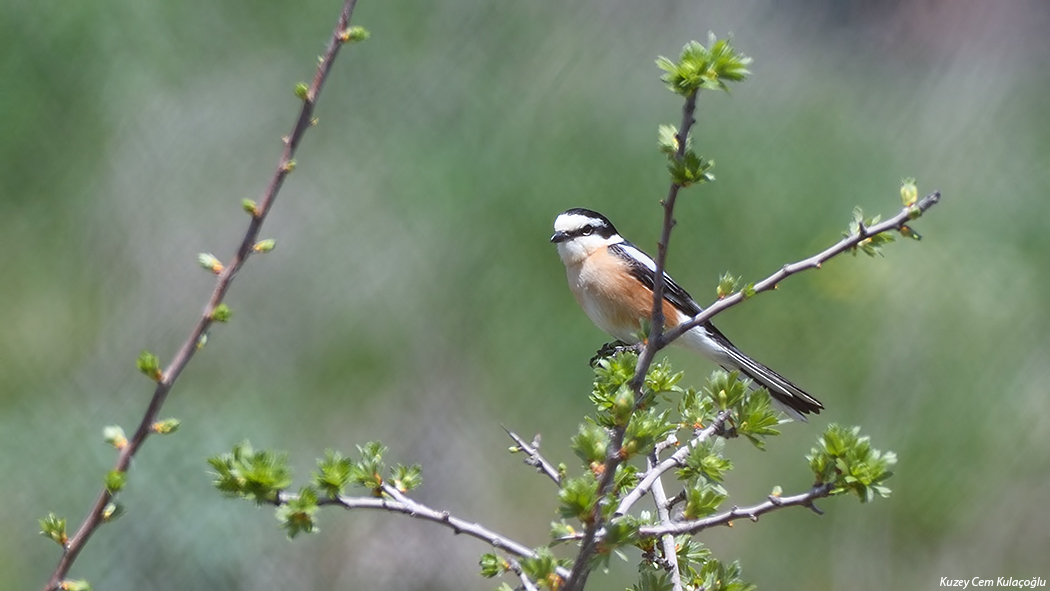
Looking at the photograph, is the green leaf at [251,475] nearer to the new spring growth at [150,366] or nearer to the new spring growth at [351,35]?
the new spring growth at [150,366]

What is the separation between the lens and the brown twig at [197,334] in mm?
864

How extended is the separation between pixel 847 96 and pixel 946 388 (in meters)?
1.12

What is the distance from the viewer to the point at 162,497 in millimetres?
2793

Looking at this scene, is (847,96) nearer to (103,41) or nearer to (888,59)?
(888,59)

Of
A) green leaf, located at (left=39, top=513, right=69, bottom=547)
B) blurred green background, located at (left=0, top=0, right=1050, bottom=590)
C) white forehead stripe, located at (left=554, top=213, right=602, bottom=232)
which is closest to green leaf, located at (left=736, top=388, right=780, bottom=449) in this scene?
green leaf, located at (left=39, top=513, right=69, bottom=547)

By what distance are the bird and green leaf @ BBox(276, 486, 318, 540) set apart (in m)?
1.31

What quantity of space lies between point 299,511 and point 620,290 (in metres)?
1.48

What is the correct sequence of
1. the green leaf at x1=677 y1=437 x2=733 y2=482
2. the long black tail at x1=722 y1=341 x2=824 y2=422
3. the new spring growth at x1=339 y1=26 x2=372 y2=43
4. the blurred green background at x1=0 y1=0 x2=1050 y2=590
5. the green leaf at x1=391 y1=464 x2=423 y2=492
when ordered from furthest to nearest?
1. the blurred green background at x1=0 y1=0 x2=1050 y2=590
2. the long black tail at x1=722 y1=341 x2=824 y2=422
3. the green leaf at x1=391 y1=464 x2=423 y2=492
4. the green leaf at x1=677 y1=437 x2=733 y2=482
5. the new spring growth at x1=339 y1=26 x2=372 y2=43

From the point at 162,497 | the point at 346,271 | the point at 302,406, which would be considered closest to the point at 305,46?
the point at 346,271

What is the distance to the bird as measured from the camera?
2.30 metres

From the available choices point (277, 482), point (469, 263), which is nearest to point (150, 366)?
point (277, 482)

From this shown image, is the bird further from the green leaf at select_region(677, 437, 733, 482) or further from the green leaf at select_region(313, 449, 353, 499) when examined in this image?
the green leaf at select_region(313, 449, 353, 499)

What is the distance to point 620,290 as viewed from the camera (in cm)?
234

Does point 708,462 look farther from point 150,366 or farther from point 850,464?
point 150,366
